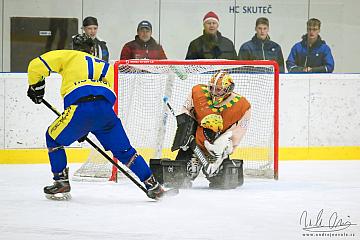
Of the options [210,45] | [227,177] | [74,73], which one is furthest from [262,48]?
[74,73]

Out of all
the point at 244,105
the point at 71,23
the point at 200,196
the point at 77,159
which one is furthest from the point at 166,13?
the point at 200,196

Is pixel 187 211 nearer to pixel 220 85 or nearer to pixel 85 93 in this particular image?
pixel 85 93

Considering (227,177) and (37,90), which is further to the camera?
(227,177)

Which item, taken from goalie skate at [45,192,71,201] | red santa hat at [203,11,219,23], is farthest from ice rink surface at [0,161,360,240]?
red santa hat at [203,11,219,23]

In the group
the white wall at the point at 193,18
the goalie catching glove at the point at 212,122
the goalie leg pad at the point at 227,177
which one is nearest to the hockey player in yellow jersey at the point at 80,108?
the goalie leg pad at the point at 227,177

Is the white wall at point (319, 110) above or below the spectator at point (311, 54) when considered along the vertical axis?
below

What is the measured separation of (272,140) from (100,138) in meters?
2.11

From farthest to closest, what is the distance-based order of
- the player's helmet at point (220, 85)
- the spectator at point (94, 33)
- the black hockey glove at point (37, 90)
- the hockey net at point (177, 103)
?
the spectator at point (94, 33)
the hockey net at point (177, 103)
the player's helmet at point (220, 85)
the black hockey glove at point (37, 90)

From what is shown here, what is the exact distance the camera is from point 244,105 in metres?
6.50

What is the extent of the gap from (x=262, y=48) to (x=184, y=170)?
2.77 m

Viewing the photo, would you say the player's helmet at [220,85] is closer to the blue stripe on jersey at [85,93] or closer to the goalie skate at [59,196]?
the blue stripe on jersey at [85,93]

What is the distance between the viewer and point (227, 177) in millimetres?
6207

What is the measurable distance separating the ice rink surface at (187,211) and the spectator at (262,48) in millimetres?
1964

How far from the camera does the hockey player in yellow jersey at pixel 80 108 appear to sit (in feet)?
17.1
